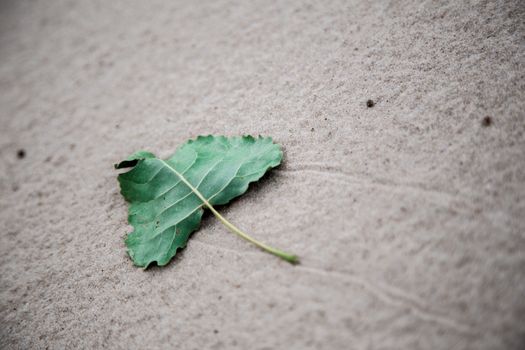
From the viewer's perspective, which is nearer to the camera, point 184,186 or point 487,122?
point 487,122

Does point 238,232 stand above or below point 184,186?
below

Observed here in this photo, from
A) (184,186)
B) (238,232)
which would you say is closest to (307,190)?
(238,232)

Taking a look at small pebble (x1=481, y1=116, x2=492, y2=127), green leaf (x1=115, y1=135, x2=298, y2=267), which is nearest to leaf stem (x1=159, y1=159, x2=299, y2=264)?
green leaf (x1=115, y1=135, x2=298, y2=267)

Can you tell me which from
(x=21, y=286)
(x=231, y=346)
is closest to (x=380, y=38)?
(x=231, y=346)

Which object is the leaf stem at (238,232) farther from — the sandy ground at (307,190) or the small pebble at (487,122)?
the small pebble at (487,122)

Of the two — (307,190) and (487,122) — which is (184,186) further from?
(487,122)

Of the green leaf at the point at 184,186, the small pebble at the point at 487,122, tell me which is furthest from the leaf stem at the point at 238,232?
the small pebble at the point at 487,122
